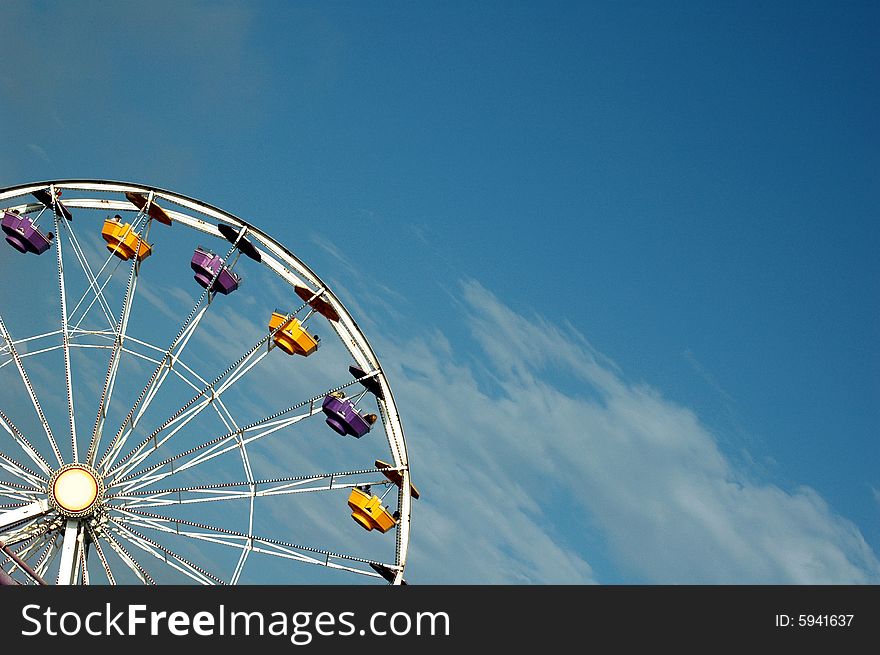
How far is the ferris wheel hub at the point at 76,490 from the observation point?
3372 cm

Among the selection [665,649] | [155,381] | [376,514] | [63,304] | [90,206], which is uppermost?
[90,206]

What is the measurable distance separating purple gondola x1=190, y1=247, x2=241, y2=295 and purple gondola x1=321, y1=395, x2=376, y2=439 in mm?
4666

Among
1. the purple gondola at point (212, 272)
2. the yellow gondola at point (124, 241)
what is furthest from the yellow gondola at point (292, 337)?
the yellow gondola at point (124, 241)

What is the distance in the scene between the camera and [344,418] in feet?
120

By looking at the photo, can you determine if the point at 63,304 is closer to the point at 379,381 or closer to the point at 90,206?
the point at 90,206

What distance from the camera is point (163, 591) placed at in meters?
22.8

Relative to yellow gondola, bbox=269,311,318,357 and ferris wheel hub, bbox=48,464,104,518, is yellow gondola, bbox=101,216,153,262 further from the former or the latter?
ferris wheel hub, bbox=48,464,104,518

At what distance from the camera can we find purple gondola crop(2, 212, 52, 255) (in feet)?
121

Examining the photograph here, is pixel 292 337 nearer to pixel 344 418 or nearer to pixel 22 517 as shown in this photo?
pixel 344 418

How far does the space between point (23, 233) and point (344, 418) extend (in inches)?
441

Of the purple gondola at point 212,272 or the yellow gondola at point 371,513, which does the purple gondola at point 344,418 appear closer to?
the yellow gondola at point 371,513

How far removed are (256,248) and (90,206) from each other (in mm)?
5183

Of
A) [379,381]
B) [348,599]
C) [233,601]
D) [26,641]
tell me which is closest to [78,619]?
[26,641]

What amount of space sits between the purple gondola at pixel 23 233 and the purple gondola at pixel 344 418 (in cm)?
997
